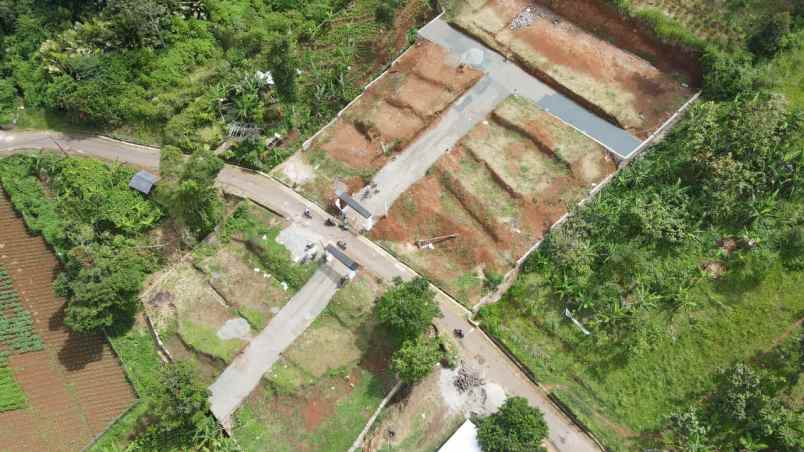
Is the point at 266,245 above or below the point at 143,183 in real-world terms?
above

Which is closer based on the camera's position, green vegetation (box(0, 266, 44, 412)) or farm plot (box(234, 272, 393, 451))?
farm plot (box(234, 272, 393, 451))

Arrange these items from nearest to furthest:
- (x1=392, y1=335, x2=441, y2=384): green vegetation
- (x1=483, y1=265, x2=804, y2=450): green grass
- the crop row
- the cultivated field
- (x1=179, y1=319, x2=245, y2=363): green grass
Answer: (x1=392, y1=335, x2=441, y2=384): green vegetation → (x1=483, y1=265, x2=804, y2=450): green grass → (x1=179, y1=319, x2=245, y2=363): green grass → the crop row → the cultivated field

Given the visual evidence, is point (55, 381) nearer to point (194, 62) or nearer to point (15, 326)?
point (15, 326)

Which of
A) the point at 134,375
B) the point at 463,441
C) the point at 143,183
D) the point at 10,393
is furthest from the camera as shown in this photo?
the point at 143,183

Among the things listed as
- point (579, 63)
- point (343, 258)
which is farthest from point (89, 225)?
point (579, 63)

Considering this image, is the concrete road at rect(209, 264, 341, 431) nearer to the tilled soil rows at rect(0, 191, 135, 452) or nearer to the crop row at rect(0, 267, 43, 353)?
the tilled soil rows at rect(0, 191, 135, 452)

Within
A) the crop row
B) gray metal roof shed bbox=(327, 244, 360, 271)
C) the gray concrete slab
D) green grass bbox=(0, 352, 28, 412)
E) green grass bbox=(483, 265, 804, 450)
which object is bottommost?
green grass bbox=(0, 352, 28, 412)

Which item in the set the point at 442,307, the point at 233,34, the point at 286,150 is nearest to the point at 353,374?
the point at 442,307

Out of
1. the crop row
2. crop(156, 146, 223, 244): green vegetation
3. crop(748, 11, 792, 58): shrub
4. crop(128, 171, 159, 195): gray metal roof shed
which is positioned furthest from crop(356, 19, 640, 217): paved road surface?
the crop row
